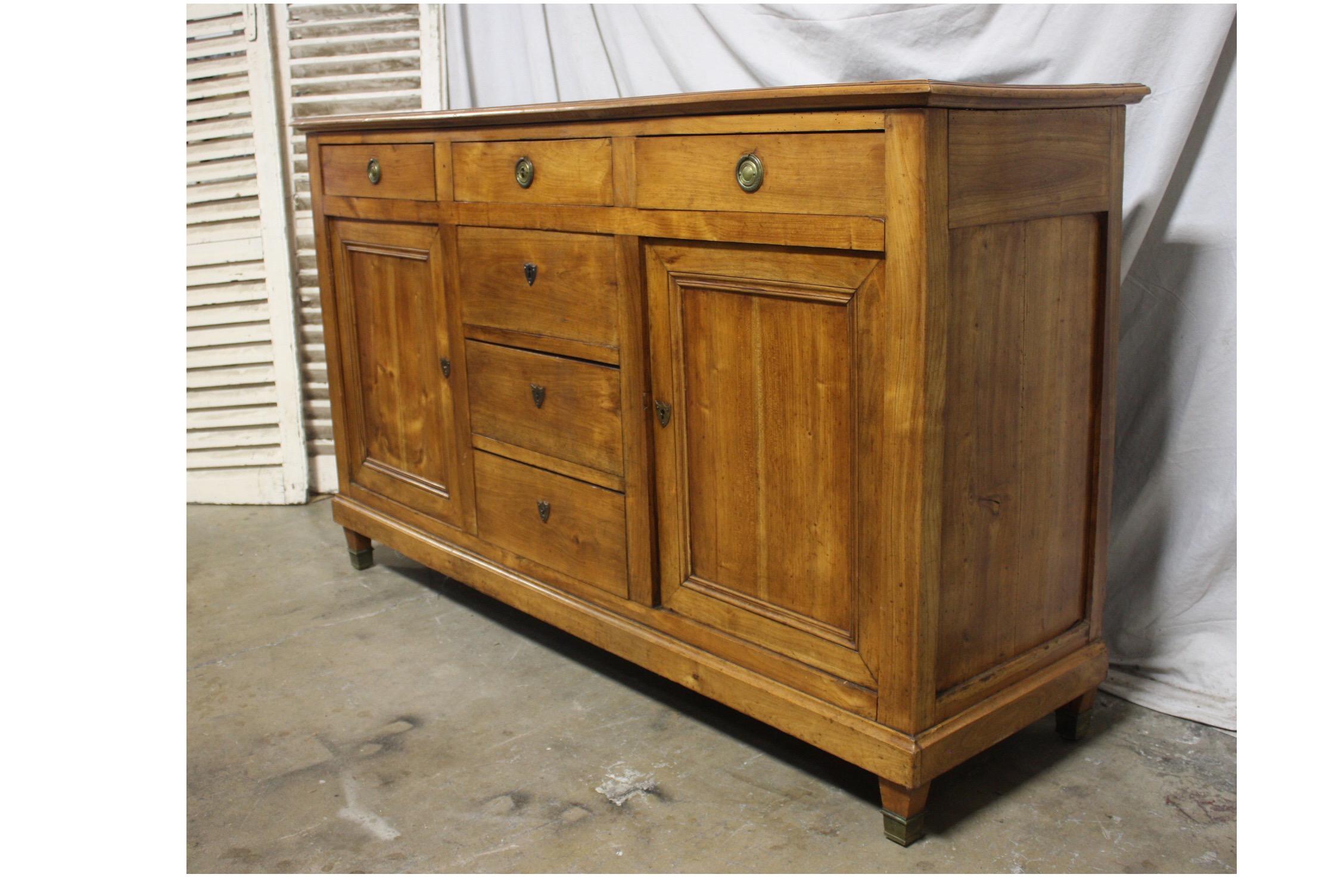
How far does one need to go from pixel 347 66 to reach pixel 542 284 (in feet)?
4.70

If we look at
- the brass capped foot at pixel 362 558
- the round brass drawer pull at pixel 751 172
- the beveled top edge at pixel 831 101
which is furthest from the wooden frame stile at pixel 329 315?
the round brass drawer pull at pixel 751 172

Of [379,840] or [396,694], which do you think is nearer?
[379,840]

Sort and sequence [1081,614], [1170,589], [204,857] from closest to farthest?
[204,857], [1081,614], [1170,589]

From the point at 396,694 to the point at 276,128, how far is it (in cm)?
178

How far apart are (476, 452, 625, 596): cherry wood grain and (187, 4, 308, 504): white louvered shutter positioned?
1.27 metres

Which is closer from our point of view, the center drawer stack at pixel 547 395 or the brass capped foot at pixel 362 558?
the center drawer stack at pixel 547 395

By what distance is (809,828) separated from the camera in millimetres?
1912

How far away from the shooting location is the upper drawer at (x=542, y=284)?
85.2 inches

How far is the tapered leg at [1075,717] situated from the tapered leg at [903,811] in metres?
0.41

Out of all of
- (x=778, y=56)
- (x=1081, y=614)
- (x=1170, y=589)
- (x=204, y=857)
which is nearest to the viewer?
(x=204, y=857)

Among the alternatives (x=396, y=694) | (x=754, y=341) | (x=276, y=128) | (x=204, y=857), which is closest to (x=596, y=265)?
(x=754, y=341)

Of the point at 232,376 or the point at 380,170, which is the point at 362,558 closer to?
the point at 232,376

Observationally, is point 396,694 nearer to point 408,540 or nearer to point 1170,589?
point 408,540

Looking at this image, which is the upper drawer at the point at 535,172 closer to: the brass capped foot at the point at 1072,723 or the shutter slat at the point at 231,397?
the brass capped foot at the point at 1072,723
